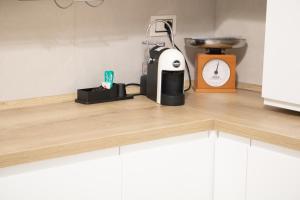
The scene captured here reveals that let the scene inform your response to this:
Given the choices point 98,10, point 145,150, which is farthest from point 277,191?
point 98,10

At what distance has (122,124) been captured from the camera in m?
1.97

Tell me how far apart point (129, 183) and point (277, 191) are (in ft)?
1.64

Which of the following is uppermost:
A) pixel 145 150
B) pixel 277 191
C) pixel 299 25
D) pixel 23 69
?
pixel 299 25

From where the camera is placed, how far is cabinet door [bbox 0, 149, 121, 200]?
1.65 meters

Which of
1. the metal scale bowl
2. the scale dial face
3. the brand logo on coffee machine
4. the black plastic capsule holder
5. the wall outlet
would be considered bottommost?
the black plastic capsule holder

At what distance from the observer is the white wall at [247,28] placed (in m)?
2.63

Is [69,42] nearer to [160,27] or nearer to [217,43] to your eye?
[160,27]

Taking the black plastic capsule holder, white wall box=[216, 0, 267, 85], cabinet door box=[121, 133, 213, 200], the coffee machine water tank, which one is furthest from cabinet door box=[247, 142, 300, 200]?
white wall box=[216, 0, 267, 85]

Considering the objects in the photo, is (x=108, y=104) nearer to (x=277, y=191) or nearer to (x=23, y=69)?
(x=23, y=69)

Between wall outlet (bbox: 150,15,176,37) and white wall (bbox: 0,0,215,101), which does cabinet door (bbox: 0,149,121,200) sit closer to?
white wall (bbox: 0,0,215,101)

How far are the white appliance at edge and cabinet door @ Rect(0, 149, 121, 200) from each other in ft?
2.22

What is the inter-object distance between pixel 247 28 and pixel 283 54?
0.65m

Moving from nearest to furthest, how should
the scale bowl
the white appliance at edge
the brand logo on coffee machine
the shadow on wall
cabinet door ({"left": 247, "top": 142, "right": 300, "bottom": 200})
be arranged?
1. cabinet door ({"left": 247, "top": 142, "right": 300, "bottom": 200})
2. the white appliance at edge
3. the shadow on wall
4. the brand logo on coffee machine
5. the scale bowl

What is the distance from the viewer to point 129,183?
1894mm
